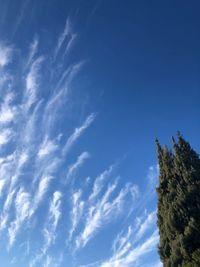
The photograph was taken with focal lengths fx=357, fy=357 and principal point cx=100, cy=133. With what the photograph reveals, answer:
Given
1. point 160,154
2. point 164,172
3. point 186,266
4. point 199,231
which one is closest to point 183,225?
point 199,231

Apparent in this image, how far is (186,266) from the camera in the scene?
2548cm

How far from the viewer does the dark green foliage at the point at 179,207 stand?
2784 cm

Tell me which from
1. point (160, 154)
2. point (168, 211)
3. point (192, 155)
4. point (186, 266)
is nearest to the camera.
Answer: point (186, 266)

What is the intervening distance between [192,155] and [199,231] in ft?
25.4

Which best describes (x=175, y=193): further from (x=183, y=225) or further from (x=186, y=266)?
(x=186, y=266)

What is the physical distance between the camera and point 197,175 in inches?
1207

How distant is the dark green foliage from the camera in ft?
91.4

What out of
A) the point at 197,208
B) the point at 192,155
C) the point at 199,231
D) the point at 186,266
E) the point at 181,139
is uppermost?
the point at 181,139

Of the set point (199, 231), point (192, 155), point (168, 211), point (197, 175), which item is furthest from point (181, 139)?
point (199, 231)

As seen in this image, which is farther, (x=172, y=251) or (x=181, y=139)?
(x=181, y=139)

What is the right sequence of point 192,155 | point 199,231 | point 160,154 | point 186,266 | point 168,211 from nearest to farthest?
point 186,266
point 199,231
point 168,211
point 192,155
point 160,154

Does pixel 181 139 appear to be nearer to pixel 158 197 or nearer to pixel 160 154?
pixel 160 154

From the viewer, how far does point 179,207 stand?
29656 mm

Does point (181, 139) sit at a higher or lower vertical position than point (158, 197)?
higher
